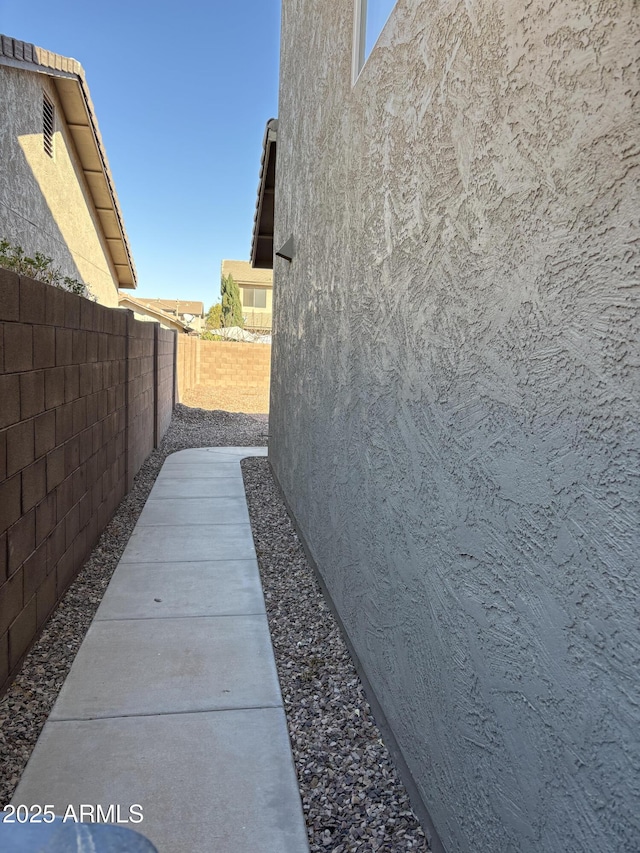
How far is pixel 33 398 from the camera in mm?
3951

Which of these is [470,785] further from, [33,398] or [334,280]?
[334,280]

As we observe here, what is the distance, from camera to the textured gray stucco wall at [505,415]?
58.5 inches

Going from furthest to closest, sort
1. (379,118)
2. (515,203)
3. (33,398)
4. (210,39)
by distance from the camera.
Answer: (210,39), (33,398), (379,118), (515,203)

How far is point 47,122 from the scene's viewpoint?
38.8 feet

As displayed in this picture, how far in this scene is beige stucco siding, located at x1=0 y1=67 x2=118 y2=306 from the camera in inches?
371

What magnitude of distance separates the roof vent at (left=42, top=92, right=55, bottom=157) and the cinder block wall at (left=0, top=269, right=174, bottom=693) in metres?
6.46

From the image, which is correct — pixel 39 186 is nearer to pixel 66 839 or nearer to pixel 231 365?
pixel 66 839

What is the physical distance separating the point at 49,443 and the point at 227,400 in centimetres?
1596

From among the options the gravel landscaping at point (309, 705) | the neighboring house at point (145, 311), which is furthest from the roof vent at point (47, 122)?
the gravel landscaping at point (309, 705)

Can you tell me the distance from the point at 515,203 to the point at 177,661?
3.34 meters

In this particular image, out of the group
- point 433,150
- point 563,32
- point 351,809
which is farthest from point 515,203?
point 351,809

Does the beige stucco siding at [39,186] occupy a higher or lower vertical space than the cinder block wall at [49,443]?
higher

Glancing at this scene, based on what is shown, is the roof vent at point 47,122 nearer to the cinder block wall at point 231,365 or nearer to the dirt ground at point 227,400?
the dirt ground at point 227,400

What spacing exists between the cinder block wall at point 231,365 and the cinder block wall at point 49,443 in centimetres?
1578
